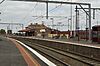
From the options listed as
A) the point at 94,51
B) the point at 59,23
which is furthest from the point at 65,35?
the point at 94,51

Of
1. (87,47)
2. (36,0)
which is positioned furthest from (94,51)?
(36,0)

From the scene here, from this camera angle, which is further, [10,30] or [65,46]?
[10,30]

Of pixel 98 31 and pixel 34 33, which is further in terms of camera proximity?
pixel 34 33

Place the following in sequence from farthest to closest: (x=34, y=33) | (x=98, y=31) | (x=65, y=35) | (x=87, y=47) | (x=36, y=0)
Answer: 1. (x=34, y=33)
2. (x=65, y=35)
3. (x=98, y=31)
4. (x=36, y=0)
5. (x=87, y=47)

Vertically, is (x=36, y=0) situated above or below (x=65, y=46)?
above

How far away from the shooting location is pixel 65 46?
47.6 m

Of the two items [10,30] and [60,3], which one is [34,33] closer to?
[10,30]

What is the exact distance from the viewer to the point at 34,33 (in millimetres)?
137625

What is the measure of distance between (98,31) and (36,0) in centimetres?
1089

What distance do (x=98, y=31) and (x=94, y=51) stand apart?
60.8ft

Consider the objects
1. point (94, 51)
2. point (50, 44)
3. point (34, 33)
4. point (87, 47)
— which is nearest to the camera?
point (94, 51)

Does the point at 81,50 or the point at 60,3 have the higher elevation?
the point at 60,3

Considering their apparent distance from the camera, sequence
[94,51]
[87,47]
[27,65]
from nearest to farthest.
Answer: [27,65] → [94,51] → [87,47]

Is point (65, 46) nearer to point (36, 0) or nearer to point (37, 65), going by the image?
point (36, 0)
